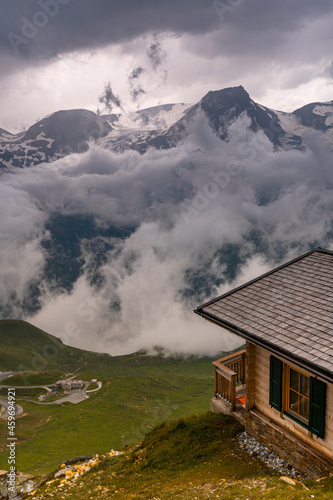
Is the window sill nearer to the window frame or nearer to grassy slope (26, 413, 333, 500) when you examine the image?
the window frame

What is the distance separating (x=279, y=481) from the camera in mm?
13844

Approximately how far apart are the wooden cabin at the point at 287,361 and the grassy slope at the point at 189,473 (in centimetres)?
128

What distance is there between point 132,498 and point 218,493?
11.8 ft

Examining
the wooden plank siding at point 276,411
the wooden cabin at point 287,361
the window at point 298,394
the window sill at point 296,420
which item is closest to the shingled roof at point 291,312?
the wooden cabin at point 287,361

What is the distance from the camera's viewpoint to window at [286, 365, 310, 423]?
15.6m

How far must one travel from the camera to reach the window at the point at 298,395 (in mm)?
14555

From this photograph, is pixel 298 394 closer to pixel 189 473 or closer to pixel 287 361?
pixel 287 361

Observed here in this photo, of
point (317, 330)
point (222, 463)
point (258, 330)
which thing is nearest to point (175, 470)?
point (222, 463)

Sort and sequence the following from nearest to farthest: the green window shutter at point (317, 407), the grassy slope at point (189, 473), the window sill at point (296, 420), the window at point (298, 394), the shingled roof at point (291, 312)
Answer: the grassy slope at point (189, 473) < the shingled roof at point (291, 312) < the green window shutter at point (317, 407) < the window sill at point (296, 420) < the window at point (298, 394)

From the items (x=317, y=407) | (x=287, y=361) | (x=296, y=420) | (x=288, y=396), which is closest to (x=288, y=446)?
(x=296, y=420)

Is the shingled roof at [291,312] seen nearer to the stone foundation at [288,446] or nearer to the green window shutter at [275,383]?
the green window shutter at [275,383]

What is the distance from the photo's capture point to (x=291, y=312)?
1675 centimetres

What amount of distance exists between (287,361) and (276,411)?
158 inches

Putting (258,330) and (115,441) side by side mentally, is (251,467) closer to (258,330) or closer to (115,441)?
(258,330)
